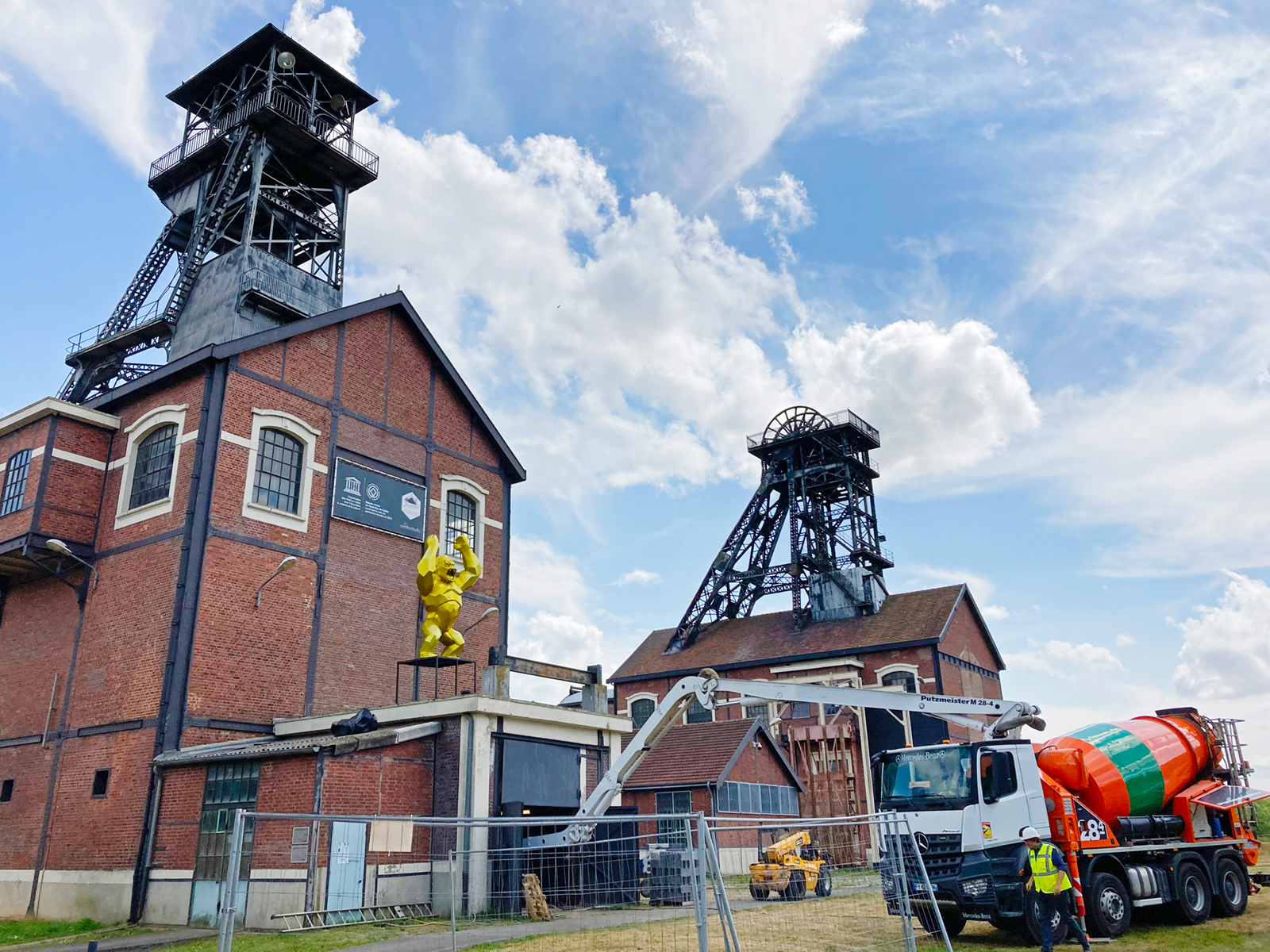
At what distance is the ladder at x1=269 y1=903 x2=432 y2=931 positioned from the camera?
47.5 feet

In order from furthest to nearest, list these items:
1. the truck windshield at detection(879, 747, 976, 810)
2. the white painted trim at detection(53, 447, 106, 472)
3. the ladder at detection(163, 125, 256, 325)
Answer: the ladder at detection(163, 125, 256, 325) < the white painted trim at detection(53, 447, 106, 472) < the truck windshield at detection(879, 747, 976, 810)

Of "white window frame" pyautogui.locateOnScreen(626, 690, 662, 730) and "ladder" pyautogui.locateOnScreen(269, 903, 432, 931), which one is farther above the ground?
"white window frame" pyautogui.locateOnScreen(626, 690, 662, 730)

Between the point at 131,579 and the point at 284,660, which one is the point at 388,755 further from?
the point at 131,579

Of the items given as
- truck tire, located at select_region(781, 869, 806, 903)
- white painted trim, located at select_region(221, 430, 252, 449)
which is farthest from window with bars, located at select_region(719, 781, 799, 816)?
white painted trim, located at select_region(221, 430, 252, 449)

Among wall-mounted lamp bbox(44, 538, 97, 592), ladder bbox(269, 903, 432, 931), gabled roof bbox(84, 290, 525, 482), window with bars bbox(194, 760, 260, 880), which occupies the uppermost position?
gabled roof bbox(84, 290, 525, 482)

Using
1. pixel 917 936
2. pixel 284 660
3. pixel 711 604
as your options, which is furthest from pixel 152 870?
pixel 711 604

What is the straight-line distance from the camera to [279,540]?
21.1 meters

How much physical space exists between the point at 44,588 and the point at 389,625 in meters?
8.08

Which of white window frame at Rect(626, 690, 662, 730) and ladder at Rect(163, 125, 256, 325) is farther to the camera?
white window frame at Rect(626, 690, 662, 730)

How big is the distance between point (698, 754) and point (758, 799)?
2773 millimetres

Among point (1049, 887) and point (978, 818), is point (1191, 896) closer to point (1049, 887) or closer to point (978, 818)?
point (978, 818)

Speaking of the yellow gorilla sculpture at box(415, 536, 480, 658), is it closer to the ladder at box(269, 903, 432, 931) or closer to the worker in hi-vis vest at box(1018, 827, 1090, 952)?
the ladder at box(269, 903, 432, 931)

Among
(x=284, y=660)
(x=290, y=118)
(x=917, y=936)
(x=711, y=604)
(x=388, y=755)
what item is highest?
(x=290, y=118)

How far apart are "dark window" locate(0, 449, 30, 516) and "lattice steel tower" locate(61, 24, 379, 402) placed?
559 centimetres
